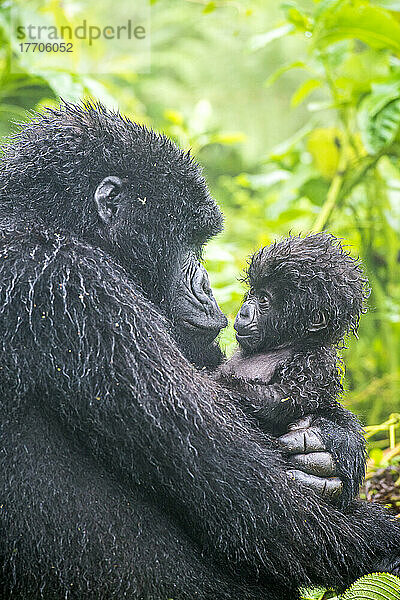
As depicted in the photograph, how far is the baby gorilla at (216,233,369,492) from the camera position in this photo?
2.09 m

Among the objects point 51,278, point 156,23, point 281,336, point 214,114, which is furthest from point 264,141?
point 51,278

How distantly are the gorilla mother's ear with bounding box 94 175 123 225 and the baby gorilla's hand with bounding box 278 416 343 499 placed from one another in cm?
83

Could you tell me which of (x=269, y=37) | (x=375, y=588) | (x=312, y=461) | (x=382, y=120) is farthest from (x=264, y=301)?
(x=269, y=37)

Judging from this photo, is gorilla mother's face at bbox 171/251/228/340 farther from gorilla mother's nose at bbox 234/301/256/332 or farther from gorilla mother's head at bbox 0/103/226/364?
gorilla mother's nose at bbox 234/301/256/332

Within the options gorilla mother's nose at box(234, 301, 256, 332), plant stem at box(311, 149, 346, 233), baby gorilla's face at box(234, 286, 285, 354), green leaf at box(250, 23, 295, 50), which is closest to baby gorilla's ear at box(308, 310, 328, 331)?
baby gorilla's face at box(234, 286, 285, 354)

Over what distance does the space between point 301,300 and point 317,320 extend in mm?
87

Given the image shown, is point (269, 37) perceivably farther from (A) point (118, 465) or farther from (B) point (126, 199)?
(A) point (118, 465)

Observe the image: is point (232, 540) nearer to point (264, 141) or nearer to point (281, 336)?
point (281, 336)

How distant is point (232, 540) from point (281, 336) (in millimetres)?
786

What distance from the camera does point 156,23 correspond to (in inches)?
366

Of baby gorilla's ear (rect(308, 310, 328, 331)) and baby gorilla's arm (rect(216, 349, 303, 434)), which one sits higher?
baby gorilla's ear (rect(308, 310, 328, 331))

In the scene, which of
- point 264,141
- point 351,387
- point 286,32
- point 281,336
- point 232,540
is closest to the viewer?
point 232,540

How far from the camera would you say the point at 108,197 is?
2.03 m

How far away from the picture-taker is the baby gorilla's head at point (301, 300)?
2285 mm
